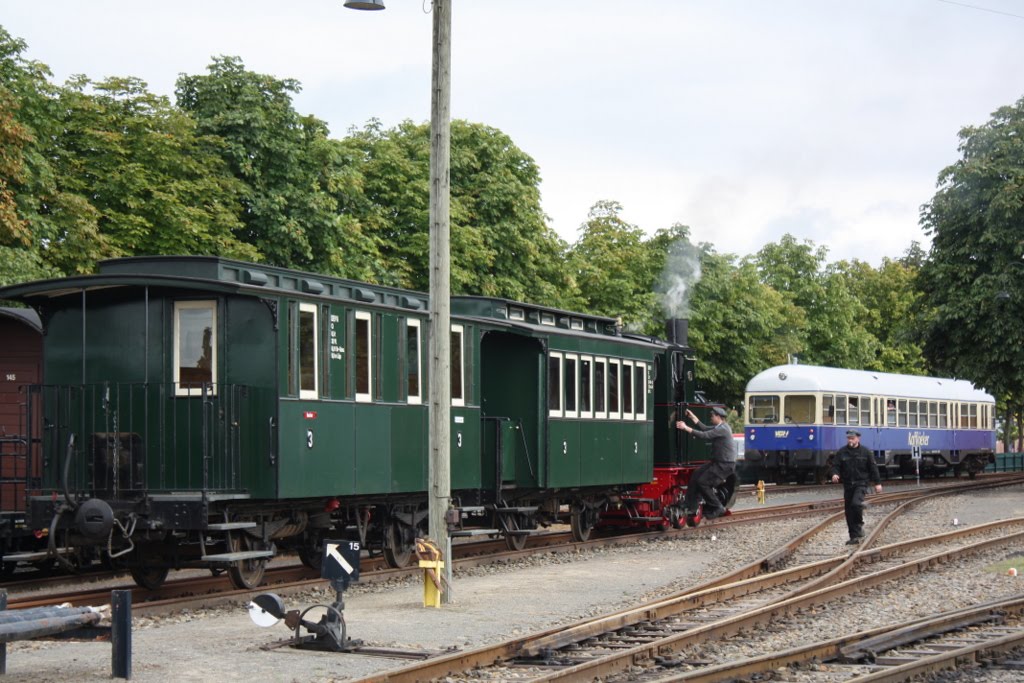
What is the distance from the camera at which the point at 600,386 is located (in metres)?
21.5

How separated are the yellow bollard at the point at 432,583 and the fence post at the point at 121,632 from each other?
4.50m

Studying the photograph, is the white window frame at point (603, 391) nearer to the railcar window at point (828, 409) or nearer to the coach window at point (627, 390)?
the coach window at point (627, 390)

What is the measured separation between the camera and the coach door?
19.3 metres

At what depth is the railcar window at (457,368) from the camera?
1786 cm

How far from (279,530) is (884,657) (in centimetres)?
662

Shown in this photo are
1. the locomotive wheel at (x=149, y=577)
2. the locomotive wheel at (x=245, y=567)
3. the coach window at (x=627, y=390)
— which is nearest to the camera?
the locomotive wheel at (x=245, y=567)

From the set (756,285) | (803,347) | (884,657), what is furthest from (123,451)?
(803,347)

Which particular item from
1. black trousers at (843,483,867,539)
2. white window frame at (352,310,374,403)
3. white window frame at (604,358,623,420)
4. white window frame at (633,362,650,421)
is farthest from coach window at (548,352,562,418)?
white window frame at (352,310,374,403)

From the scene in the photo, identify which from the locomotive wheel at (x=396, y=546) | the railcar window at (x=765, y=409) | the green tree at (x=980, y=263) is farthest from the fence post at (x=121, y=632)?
the green tree at (x=980, y=263)

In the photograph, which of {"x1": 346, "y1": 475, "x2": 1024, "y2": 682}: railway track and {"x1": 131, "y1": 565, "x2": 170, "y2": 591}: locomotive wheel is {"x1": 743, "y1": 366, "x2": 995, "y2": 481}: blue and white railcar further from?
{"x1": 131, "y1": 565, "x2": 170, "y2": 591}: locomotive wheel

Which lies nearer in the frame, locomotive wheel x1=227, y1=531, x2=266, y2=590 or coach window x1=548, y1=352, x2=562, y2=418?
locomotive wheel x1=227, y1=531, x2=266, y2=590

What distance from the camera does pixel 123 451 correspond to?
14.0 meters

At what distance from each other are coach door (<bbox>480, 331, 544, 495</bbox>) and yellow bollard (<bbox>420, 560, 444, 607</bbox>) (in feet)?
17.1

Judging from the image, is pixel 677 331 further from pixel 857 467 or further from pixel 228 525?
pixel 228 525
